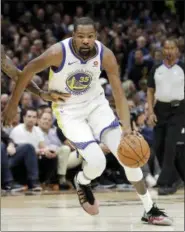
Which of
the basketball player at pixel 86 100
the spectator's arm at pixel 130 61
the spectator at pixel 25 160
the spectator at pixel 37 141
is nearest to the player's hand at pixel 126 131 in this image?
the basketball player at pixel 86 100

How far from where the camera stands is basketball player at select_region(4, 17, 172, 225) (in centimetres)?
672

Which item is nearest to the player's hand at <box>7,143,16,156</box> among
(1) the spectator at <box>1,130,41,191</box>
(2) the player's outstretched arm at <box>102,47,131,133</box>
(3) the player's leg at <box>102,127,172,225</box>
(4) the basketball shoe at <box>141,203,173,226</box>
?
(1) the spectator at <box>1,130,41,191</box>

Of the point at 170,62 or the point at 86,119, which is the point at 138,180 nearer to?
the point at 86,119

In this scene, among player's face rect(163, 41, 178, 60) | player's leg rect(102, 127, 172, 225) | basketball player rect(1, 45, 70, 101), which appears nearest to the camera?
basketball player rect(1, 45, 70, 101)

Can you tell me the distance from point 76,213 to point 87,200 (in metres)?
1.36

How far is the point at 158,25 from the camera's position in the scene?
19.9 m

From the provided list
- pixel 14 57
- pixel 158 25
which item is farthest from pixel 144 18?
pixel 14 57

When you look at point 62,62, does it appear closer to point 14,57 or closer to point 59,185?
point 59,185

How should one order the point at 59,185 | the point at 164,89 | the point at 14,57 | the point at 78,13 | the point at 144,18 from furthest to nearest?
1. the point at 144,18
2. the point at 78,13
3. the point at 14,57
4. the point at 59,185
5. the point at 164,89

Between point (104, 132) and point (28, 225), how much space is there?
123 cm

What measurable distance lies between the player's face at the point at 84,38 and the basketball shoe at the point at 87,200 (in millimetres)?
1353

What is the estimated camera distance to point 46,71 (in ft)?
46.9

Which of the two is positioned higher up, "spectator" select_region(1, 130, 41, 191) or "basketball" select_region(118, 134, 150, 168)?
"basketball" select_region(118, 134, 150, 168)

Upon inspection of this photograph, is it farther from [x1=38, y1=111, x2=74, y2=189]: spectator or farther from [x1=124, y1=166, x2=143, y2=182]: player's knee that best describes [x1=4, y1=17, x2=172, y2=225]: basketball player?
[x1=38, y1=111, x2=74, y2=189]: spectator
